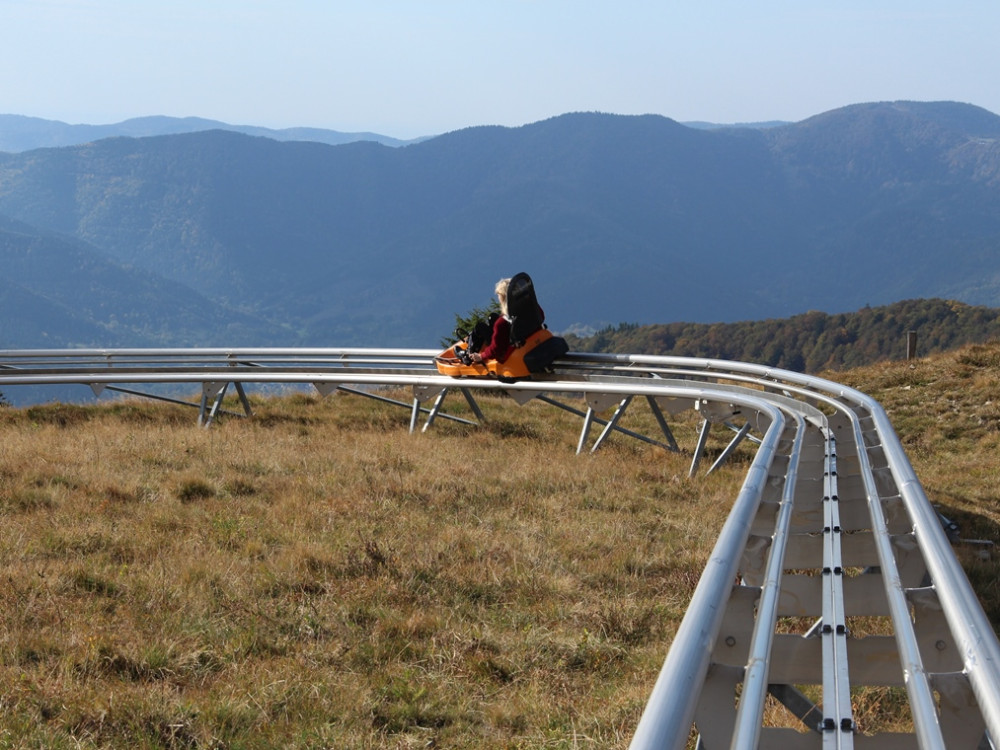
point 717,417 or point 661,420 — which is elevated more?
point 717,417

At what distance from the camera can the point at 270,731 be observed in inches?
156

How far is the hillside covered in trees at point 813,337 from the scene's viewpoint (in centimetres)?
8825

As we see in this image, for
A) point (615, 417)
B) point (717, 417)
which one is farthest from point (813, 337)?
point (717, 417)

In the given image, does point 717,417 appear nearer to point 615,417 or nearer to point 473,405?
point 615,417

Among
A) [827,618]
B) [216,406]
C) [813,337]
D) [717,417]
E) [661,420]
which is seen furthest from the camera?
[813,337]

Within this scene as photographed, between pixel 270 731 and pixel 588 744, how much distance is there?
117cm

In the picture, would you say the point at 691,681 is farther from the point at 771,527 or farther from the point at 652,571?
the point at 652,571

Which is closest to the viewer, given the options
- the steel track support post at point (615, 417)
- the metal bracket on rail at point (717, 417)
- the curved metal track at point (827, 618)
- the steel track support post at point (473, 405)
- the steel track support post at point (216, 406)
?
the curved metal track at point (827, 618)

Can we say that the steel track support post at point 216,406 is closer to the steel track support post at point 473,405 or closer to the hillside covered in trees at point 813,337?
the steel track support post at point 473,405

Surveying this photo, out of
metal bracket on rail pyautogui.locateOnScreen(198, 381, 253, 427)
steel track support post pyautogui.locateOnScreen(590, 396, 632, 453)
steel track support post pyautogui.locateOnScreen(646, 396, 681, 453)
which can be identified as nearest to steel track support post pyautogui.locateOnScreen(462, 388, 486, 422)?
steel track support post pyautogui.locateOnScreen(590, 396, 632, 453)

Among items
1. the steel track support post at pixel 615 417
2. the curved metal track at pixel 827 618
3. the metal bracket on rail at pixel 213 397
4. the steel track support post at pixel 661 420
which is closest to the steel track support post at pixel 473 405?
the steel track support post at pixel 615 417

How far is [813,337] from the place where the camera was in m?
111

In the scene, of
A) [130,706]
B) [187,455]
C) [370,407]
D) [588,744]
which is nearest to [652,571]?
[588,744]

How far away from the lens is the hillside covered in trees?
88.2 meters
